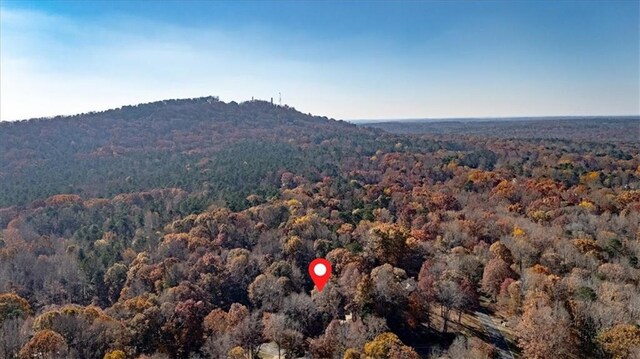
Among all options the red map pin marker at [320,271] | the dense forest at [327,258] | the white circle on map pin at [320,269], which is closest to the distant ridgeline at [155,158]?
the dense forest at [327,258]

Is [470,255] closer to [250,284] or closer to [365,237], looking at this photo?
[365,237]

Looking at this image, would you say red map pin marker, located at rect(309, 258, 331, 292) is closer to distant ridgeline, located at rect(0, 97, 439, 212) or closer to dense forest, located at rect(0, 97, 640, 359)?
dense forest, located at rect(0, 97, 640, 359)

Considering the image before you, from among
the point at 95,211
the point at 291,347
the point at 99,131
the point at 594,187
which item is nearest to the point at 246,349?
the point at 291,347

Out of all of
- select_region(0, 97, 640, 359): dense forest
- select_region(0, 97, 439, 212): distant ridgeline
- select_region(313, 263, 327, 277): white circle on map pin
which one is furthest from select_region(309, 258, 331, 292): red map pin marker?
select_region(0, 97, 439, 212): distant ridgeline

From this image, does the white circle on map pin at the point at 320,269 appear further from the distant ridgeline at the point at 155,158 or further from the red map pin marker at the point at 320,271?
the distant ridgeline at the point at 155,158

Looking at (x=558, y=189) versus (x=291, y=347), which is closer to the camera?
(x=291, y=347)

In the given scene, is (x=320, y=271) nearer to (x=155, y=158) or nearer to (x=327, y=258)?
(x=327, y=258)

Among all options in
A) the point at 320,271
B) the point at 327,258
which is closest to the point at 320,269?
the point at 320,271
